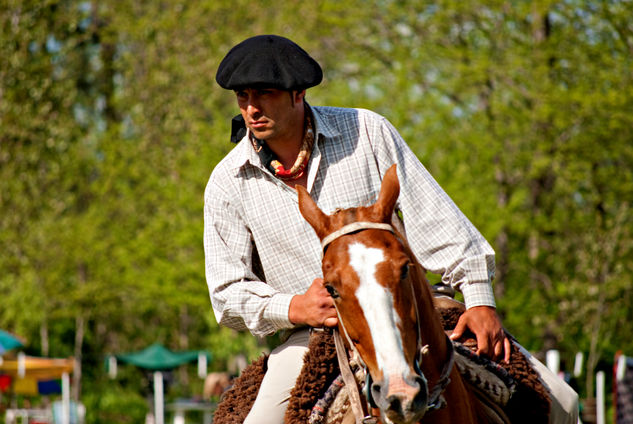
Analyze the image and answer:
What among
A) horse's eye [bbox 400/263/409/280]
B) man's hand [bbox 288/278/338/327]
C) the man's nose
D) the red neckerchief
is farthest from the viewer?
the red neckerchief

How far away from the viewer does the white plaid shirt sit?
4078mm

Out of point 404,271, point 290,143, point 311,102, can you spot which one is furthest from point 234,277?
point 311,102

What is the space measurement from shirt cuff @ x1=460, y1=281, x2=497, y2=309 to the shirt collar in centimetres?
98

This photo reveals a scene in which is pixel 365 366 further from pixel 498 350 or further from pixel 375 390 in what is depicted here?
pixel 498 350

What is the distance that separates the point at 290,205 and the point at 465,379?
1.10m

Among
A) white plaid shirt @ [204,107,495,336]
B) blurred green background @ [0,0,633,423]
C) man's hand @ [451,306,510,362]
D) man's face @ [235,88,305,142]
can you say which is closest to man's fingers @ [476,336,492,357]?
man's hand @ [451,306,510,362]

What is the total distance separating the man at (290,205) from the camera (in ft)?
13.2

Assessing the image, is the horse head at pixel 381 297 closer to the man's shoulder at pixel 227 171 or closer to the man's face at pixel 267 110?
the man's face at pixel 267 110

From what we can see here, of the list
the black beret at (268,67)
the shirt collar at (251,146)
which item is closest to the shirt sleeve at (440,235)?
the shirt collar at (251,146)

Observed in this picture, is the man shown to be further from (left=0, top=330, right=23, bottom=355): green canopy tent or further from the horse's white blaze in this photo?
(left=0, top=330, right=23, bottom=355): green canopy tent

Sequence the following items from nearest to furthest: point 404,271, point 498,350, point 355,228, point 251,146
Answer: point 404,271
point 355,228
point 498,350
point 251,146

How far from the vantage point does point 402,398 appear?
9.61 ft

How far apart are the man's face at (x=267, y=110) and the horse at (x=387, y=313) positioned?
0.77 meters

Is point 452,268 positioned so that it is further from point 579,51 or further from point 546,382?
point 579,51
